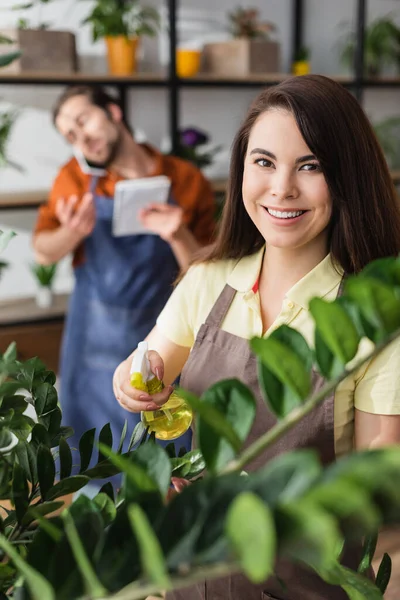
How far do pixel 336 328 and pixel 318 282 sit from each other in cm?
84

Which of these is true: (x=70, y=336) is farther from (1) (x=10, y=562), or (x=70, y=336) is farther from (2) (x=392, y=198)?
(1) (x=10, y=562)

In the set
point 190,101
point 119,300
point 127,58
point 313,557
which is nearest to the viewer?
point 313,557

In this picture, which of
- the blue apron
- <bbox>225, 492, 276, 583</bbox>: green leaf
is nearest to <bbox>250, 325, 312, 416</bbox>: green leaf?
<bbox>225, 492, 276, 583</bbox>: green leaf

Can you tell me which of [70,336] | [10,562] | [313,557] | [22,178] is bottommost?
[70,336]

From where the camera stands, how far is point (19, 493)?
18.8 inches

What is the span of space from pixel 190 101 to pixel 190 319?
280 cm

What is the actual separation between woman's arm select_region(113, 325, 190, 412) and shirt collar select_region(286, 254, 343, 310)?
0.79 ft

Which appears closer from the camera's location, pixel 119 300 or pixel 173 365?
pixel 173 365

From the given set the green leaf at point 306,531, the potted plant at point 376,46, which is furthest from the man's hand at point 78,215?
the potted plant at point 376,46

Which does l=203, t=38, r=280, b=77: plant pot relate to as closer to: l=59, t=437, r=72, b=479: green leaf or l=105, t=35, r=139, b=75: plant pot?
l=105, t=35, r=139, b=75: plant pot

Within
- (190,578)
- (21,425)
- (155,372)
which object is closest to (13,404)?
(21,425)

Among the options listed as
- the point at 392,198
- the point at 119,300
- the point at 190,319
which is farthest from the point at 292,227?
the point at 119,300

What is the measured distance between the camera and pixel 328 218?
111cm

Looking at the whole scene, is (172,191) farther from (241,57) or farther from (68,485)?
(68,485)
